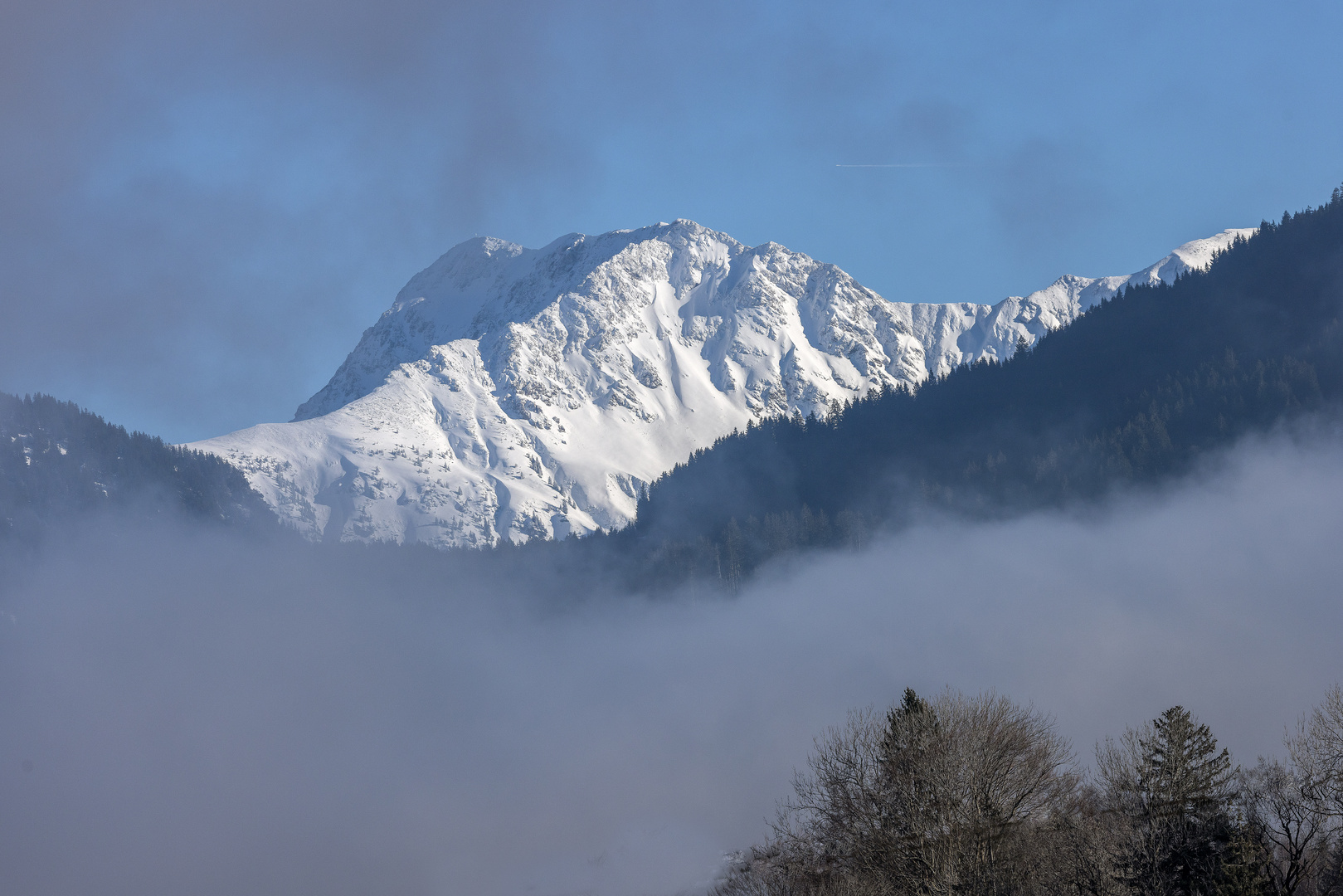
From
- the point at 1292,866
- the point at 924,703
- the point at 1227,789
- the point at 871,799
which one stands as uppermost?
the point at 924,703

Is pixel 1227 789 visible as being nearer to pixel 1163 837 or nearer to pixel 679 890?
pixel 1163 837

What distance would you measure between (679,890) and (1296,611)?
117078 mm

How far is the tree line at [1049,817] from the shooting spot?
173 ft

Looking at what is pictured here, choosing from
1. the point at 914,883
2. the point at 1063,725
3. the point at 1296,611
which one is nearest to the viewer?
the point at 914,883

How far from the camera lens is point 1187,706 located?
16438 cm

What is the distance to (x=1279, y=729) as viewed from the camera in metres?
147

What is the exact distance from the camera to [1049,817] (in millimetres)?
62719

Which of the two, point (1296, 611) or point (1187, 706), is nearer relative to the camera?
point (1187, 706)

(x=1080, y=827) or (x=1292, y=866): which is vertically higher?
(x=1080, y=827)

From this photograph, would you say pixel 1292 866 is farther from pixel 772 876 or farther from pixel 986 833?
pixel 772 876

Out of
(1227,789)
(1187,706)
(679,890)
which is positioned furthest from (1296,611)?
(1227,789)

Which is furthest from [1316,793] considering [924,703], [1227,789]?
[924,703]

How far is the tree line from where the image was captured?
52688 millimetres

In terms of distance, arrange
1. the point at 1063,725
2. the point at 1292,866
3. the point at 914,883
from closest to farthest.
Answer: the point at 1292,866
the point at 914,883
the point at 1063,725
